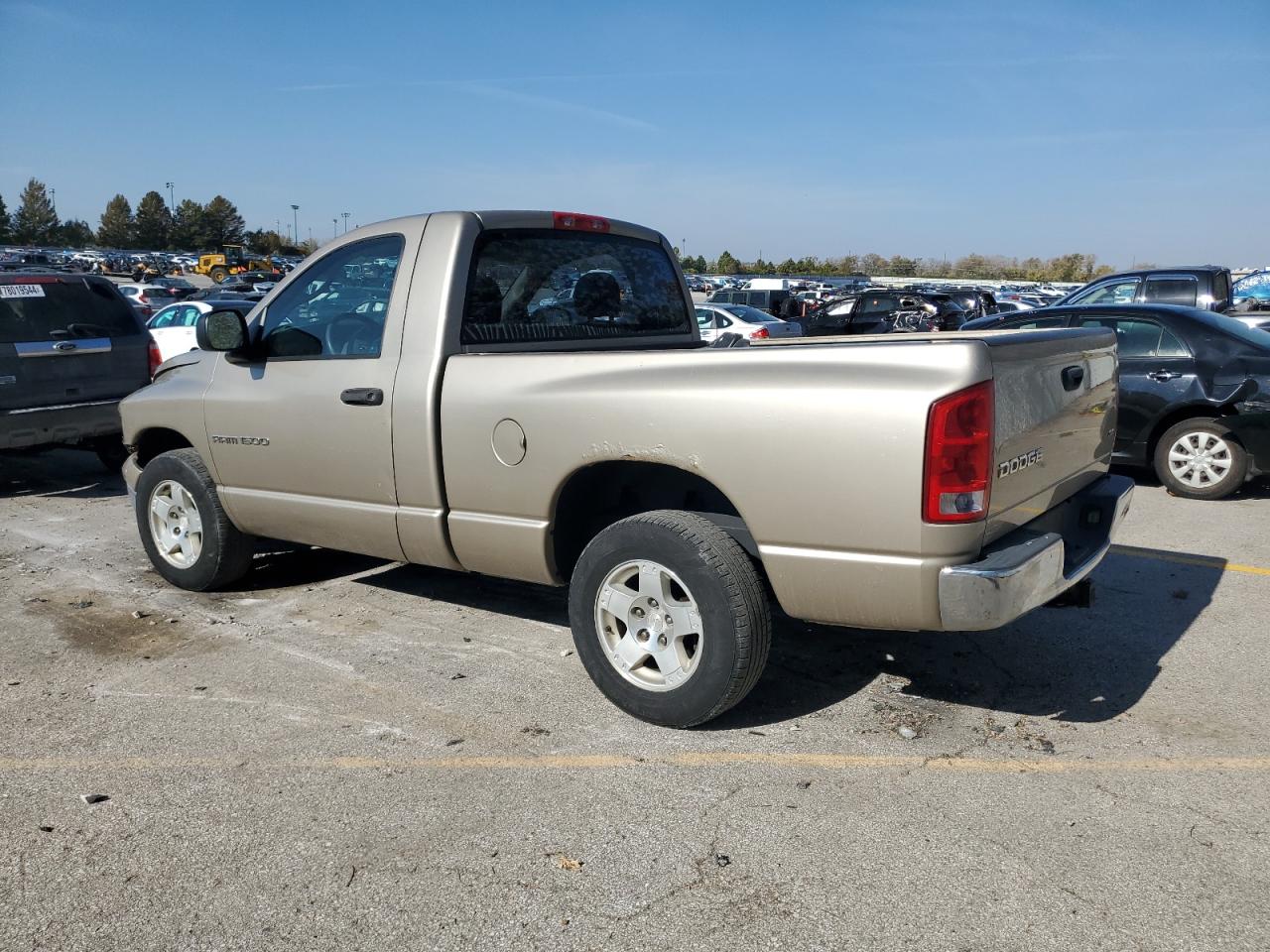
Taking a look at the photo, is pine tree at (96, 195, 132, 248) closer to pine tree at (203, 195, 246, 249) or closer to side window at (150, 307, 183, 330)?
pine tree at (203, 195, 246, 249)

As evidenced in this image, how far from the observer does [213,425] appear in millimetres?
5352

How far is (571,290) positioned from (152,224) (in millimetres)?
146514

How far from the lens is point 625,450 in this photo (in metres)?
3.87

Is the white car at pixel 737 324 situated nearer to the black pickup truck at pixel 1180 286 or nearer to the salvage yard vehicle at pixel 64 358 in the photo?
the black pickup truck at pixel 1180 286

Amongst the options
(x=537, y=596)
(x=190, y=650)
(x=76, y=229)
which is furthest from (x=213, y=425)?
(x=76, y=229)

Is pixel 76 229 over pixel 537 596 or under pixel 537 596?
over

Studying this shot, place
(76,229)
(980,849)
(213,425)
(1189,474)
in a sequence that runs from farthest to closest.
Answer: (76,229), (1189,474), (213,425), (980,849)

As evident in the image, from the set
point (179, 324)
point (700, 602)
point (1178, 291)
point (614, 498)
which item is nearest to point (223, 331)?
point (614, 498)

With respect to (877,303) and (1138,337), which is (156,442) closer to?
(1138,337)

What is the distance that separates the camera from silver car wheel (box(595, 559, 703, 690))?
12.6 feet

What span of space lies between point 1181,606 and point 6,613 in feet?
20.0

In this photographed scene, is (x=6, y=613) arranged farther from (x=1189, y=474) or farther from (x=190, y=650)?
(x=1189, y=474)

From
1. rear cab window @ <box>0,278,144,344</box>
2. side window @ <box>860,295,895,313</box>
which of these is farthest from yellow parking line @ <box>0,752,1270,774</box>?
side window @ <box>860,295,895,313</box>

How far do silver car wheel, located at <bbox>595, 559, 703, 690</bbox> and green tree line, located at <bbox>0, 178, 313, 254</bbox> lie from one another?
13698cm
